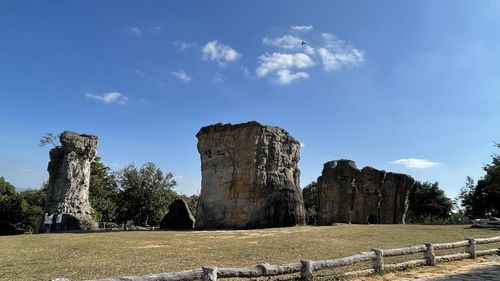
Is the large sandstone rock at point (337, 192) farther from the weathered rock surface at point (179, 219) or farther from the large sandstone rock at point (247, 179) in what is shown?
the weathered rock surface at point (179, 219)

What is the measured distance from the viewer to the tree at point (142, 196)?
220 feet

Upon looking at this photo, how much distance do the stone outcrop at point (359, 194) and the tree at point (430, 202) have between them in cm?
2722

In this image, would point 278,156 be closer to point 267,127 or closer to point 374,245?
point 267,127

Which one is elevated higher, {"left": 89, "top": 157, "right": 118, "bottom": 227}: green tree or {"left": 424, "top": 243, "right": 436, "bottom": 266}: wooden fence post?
{"left": 89, "top": 157, "right": 118, "bottom": 227}: green tree

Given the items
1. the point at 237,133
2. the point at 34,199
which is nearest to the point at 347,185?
the point at 237,133

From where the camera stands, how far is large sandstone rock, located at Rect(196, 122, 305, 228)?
32.6m

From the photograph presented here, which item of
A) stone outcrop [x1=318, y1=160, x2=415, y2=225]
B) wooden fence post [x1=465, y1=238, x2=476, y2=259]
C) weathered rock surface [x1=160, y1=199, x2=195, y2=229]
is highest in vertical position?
stone outcrop [x1=318, y1=160, x2=415, y2=225]

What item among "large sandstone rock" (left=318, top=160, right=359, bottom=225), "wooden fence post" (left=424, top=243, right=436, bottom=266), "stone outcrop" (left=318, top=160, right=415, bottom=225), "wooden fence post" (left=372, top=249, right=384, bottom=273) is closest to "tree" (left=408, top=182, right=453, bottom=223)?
"stone outcrop" (left=318, top=160, right=415, bottom=225)

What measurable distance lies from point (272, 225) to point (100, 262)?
19.3 m

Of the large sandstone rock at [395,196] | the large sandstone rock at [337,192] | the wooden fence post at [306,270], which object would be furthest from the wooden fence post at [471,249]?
the large sandstone rock at [395,196]

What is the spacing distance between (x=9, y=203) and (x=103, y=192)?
12724mm

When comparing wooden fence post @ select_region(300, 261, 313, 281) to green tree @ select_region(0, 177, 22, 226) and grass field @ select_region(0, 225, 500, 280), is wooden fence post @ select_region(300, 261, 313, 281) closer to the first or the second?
grass field @ select_region(0, 225, 500, 280)

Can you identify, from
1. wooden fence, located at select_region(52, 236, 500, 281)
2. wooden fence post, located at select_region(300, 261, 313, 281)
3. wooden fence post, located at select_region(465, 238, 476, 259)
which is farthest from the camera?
wooden fence post, located at select_region(465, 238, 476, 259)

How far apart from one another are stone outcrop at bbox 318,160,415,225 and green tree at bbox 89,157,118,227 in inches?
1239
